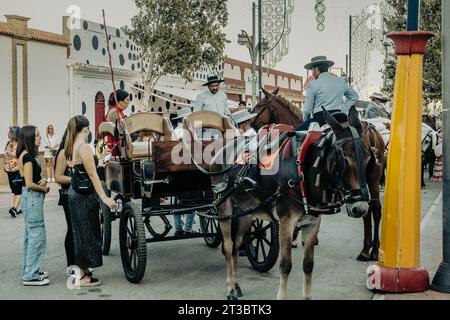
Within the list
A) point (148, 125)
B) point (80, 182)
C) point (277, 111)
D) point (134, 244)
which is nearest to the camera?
point (80, 182)

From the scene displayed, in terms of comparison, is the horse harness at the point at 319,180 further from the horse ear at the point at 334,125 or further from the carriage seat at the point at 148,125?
the carriage seat at the point at 148,125

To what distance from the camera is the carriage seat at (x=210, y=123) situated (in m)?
7.95

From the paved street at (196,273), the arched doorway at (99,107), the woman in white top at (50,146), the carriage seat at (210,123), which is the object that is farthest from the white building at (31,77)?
the carriage seat at (210,123)

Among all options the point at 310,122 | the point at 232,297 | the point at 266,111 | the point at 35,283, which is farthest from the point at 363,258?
the point at 35,283

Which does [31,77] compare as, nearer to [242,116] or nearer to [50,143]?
[50,143]

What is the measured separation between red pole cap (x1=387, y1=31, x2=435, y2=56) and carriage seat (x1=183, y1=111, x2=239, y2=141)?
2251mm

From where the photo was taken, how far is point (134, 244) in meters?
7.50

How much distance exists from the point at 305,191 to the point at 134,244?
2.46 m

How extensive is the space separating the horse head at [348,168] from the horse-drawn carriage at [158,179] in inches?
78.5

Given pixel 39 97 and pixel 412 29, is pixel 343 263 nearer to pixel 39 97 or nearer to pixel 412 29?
pixel 412 29

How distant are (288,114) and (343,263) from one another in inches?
81.9

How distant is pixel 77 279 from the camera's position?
7.32 m

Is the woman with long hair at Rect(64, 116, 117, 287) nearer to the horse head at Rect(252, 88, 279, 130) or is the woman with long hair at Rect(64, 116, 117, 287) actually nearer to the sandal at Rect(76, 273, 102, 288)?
the sandal at Rect(76, 273, 102, 288)

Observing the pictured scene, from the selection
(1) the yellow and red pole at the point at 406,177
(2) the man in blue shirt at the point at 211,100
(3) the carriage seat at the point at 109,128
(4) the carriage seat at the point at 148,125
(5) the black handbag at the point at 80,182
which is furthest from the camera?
(2) the man in blue shirt at the point at 211,100
